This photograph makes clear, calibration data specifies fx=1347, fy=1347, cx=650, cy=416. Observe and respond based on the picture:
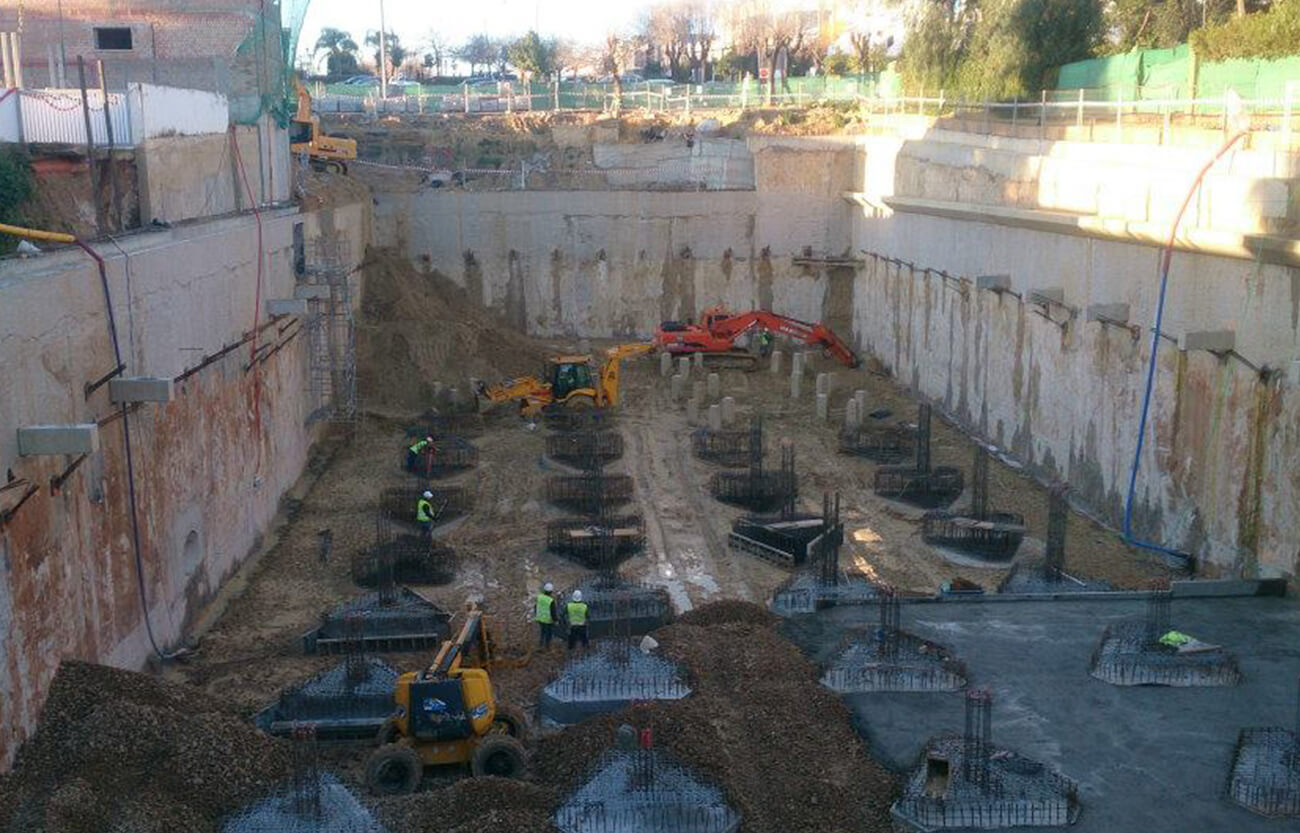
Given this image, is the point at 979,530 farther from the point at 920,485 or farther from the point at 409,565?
the point at 409,565

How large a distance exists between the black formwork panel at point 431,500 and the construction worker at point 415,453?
1.37 meters

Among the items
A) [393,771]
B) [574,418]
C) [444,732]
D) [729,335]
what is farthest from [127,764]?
[729,335]

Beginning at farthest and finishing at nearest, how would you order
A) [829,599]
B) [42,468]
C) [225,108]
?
[225,108] → [829,599] → [42,468]

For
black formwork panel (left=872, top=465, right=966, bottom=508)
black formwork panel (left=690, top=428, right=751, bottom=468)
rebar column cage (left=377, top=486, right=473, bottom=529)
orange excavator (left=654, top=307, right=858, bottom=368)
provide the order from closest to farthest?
rebar column cage (left=377, top=486, right=473, bottom=529) < black formwork panel (left=872, top=465, right=966, bottom=508) < black formwork panel (left=690, top=428, right=751, bottom=468) < orange excavator (left=654, top=307, right=858, bottom=368)

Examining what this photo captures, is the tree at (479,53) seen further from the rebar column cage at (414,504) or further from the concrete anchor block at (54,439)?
the concrete anchor block at (54,439)

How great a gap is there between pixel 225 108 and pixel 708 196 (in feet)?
57.5

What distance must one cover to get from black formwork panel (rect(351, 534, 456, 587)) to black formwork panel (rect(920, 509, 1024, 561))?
6.77 m

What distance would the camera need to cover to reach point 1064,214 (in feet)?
70.1

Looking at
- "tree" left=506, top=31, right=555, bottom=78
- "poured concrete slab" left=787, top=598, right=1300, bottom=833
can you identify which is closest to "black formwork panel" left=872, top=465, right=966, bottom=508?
"poured concrete slab" left=787, top=598, right=1300, bottom=833

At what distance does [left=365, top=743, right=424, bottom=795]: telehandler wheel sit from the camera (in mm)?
11219

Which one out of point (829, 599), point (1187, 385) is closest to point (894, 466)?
point (1187, 385)

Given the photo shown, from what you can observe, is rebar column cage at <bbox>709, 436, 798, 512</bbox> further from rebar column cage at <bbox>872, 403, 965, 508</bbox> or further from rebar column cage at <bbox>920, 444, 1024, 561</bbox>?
rebar column cage at <bbox>920, 444, 1024, 561</bbox>

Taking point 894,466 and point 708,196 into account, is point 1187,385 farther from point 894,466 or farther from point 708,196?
point 708,196

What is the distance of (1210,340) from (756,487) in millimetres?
7616
